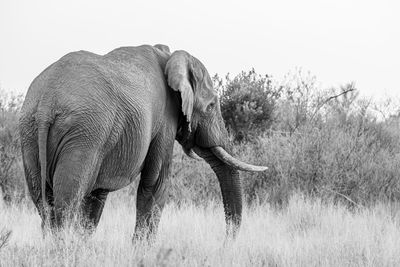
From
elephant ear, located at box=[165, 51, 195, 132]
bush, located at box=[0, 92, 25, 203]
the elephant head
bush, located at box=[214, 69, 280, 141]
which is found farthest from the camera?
bush, located at box=[214, 69, 280, 141]

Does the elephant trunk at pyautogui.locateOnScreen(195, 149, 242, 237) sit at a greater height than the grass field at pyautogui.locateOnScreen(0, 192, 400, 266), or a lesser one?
greater

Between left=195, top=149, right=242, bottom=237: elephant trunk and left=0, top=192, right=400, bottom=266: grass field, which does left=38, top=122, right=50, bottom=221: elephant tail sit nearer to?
left=0, top=192, right=400, bottom=266: grass field

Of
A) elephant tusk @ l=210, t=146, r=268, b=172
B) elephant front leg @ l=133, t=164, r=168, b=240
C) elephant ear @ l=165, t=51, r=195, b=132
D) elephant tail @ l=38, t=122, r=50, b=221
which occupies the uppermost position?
elephant ear @ l=165, t=51, r=195, b=132

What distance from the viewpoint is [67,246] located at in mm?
5172

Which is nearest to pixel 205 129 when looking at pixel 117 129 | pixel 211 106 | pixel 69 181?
pixel 211 106

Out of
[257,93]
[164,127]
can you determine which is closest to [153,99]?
[164,127]

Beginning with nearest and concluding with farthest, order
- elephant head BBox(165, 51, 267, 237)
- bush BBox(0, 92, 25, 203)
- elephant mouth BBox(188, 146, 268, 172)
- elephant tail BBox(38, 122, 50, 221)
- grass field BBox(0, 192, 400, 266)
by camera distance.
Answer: elephant tail BBox(38, 122, 50, 221) → grass field BBox(0, 192, 400, 266) → elephant head BBox(165, 51, 267, 237) → elephant mouth BBox(188, 146, 268, 172) → bush BBox(0, 92, 25, 203)

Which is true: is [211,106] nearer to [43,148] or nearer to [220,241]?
[220,241]

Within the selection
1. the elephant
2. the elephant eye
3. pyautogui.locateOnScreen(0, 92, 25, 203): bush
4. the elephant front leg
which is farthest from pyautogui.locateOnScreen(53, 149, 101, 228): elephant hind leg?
pyautogui.locateOnScreen(0, 92, 25, 203): bush

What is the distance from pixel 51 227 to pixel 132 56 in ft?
5.98

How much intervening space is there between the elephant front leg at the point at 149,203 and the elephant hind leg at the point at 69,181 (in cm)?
152

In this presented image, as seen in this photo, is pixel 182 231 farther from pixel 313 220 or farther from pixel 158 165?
pixel 313 220

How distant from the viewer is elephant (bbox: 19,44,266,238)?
5.25m

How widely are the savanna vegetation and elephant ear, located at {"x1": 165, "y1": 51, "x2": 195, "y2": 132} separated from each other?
4.32ft
